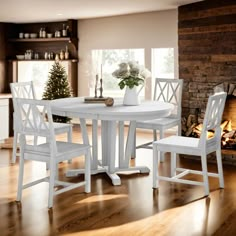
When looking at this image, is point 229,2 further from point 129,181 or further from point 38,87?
point 38,87

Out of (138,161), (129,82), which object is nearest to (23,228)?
(129,82)

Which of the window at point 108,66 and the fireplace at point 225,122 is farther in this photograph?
the window at point 108,66

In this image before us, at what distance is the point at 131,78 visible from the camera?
482cm

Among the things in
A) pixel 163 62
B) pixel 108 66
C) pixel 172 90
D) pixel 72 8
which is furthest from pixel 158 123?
pixel 108 66

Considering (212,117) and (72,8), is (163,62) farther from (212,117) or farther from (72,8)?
(212,117)

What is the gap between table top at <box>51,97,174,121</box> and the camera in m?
4.24

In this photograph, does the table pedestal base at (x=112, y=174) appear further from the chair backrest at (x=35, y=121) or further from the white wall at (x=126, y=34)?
the white wall at (x=126, y=34)

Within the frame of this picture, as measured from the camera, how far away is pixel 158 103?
509cm

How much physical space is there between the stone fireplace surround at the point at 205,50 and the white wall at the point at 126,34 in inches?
47.9

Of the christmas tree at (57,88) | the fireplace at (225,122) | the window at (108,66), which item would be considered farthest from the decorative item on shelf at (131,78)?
the window at (108,66)

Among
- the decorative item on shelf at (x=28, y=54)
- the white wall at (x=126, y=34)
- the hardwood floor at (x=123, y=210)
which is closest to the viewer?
the hardwood floor at (x=123, y=210)

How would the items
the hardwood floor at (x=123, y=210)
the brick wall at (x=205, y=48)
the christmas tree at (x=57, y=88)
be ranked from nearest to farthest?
1. the hardwood floor at (x=123, y=210)
2. the brick wall at (x=205, y=48)
3. the christmas tree at (x=57, y=88)

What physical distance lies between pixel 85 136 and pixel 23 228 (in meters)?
1.67

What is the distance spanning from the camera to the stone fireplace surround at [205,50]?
19.4 ft
